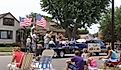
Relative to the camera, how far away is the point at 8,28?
68.4 metres

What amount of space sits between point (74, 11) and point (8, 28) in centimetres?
1333

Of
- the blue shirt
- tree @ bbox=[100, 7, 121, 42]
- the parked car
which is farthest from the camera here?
tree @ bbox=[100, 7, 121, 42]

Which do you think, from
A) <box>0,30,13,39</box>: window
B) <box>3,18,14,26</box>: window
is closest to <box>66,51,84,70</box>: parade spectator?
<box>0,30,13,39</box>: window

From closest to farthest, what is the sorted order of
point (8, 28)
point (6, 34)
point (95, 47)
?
point (95, 47)
point (8, 28)
point (6, 34)

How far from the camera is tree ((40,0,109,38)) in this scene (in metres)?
61.1

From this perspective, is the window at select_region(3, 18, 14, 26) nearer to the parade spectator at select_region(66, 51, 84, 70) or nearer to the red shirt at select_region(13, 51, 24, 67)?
the red shirt at select_region(13, 51, 24, 67)

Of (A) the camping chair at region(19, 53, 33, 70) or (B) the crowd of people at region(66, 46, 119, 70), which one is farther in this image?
(A) the camping chair at region(19, 53, 33, 70)

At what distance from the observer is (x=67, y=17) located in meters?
62.8

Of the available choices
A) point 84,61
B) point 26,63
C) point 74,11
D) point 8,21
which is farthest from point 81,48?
point 8,21

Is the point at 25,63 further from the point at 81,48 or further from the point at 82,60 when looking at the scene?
the point at 81,48

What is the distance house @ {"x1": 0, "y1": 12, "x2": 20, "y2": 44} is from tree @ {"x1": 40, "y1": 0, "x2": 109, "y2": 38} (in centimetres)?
616

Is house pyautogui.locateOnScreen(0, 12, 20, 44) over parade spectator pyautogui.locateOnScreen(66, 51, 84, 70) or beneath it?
over

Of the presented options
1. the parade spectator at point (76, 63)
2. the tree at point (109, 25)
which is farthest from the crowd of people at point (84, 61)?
the tree at point (109, 25)

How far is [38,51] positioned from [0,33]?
40.9 metres
